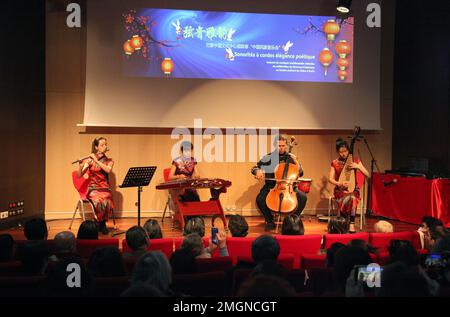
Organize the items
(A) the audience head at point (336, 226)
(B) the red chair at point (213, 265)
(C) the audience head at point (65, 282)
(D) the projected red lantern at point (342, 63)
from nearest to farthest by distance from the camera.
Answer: (C) the audience head at point (65, 282), (B) the red chair at point (213, 265), (A) the audience head at point (336, 226), (D) the projected red lantern at point (342, 63)

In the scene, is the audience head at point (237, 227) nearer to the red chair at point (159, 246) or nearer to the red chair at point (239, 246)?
the red chair at point (239, 246)

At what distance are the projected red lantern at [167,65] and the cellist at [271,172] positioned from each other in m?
1.97

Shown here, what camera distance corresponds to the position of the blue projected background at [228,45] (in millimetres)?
7668

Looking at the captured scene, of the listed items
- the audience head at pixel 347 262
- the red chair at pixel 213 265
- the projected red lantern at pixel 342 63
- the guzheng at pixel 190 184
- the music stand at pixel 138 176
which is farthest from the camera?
the projected red lantern at pixel 342 63

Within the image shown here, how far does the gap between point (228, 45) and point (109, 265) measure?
5.30 m

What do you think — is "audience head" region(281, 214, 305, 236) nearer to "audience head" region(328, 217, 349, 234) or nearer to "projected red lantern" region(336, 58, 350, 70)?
"audience head" region(328, 217, 349, 234)

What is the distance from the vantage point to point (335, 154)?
27.4 feet

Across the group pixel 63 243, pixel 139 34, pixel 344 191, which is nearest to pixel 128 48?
pixel 139 34

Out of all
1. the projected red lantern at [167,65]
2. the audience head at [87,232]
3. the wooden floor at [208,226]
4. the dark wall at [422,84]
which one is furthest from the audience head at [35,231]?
the dark wall at [422,84]

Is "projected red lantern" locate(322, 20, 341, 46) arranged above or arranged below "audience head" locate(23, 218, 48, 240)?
above

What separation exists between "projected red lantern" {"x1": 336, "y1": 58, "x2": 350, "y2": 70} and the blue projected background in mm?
106

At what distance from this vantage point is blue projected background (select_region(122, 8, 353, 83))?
7.67 metres

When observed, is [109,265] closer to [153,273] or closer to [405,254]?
[153,273]

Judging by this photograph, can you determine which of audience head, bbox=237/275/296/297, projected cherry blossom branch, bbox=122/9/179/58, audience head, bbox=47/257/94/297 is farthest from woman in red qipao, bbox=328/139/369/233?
audience head, bbox=237/275/296/297
